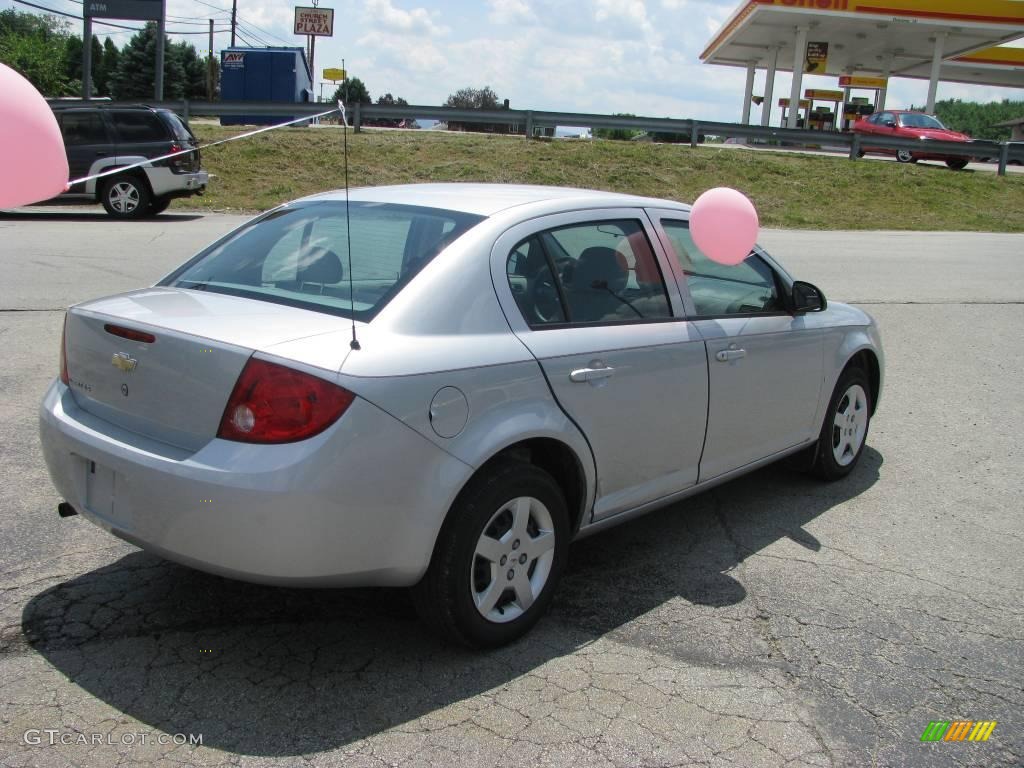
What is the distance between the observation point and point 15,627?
137 inches

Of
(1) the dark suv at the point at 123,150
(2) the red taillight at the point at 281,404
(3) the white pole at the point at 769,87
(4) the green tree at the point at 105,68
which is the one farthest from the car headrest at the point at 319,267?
(4) the green tree at the point at 105,68

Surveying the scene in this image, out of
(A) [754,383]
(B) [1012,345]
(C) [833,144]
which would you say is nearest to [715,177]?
(C) [833,144]

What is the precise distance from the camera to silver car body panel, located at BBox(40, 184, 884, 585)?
2980 millimetres

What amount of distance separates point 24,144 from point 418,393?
1423 mm

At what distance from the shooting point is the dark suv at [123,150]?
16328mm

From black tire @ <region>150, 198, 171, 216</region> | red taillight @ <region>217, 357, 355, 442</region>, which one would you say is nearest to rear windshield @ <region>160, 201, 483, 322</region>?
red taillight @ <region>217, 357, 355, 442</region>

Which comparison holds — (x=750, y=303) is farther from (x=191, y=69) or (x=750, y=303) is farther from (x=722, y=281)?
(x=191, y=69)

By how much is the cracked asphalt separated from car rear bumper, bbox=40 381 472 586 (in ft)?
1.46

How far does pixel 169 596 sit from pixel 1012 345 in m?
8.56

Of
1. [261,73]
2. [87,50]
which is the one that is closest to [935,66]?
[261,73]

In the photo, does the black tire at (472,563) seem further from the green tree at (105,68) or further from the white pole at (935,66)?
the green tree at (105,68)

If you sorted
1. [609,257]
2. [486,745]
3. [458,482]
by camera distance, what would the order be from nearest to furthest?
[486,745]
[458,482]
[609,257]

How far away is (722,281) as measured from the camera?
4.75m

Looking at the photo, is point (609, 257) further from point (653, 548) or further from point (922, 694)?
point (922, 694)
